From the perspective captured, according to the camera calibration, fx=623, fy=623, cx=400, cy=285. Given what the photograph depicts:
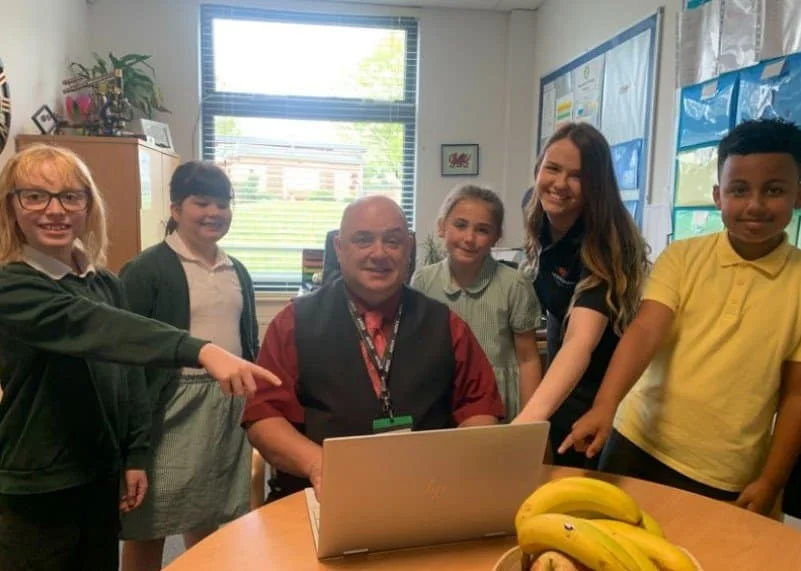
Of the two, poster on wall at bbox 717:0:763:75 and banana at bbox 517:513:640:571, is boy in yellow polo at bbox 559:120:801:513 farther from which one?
poster on wall at bbox 717:0:763:75

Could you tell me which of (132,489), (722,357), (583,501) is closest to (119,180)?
(132,489)

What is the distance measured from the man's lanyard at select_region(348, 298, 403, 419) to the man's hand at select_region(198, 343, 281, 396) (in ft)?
0.85

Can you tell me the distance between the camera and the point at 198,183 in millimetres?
2002

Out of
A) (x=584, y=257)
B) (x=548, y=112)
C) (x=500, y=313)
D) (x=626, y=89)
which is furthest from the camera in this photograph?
(x=548, y=112)

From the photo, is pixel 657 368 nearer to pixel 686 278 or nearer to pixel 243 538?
pixel 686 278

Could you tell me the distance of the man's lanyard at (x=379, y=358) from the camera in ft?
4.39

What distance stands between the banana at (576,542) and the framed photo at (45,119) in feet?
11.5

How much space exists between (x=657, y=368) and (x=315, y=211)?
356 cm

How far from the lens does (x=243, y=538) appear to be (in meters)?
1.05

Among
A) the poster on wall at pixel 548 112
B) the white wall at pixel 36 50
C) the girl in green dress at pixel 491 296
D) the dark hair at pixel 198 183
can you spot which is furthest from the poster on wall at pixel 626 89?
the white wall at pixel 36 50

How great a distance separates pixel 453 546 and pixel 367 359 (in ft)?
1.49

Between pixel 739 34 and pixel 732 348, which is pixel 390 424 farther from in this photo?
pixel 739 34

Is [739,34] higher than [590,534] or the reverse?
higher

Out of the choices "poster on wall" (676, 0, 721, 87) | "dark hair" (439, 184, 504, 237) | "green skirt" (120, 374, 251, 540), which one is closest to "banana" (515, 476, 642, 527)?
"dark hair" (439, 184, 504, 237)
